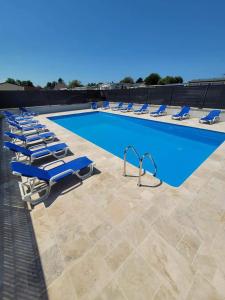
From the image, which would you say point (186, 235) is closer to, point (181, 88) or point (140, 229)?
point (140, 229)

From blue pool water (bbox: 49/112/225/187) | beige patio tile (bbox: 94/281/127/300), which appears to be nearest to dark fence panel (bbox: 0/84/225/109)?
blue pool water (bbox: 49/112/225/187)

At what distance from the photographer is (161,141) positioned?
755 centimetres

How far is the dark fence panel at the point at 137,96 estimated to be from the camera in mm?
9734

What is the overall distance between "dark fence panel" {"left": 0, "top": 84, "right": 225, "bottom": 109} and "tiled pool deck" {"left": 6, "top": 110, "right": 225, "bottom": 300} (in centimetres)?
875

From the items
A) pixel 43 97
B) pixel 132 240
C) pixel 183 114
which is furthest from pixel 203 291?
pixel 43 97

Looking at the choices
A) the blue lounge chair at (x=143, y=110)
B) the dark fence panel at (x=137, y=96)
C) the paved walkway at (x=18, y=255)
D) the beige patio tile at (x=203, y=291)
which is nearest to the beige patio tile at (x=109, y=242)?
the paved walkway at (x=18, y=255)

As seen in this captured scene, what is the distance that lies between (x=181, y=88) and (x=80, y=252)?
40.8 ft

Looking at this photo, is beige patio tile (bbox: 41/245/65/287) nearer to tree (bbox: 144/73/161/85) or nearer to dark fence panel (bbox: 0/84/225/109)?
dark fence panel (bbox: 0/84/225/109)

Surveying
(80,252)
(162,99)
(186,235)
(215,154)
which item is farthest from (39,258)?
(162,99)

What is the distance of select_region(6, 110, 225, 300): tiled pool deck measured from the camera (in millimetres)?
1594

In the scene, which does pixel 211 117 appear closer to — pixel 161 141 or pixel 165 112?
pixel 165 112

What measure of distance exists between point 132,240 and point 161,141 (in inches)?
244

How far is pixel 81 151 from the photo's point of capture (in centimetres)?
535

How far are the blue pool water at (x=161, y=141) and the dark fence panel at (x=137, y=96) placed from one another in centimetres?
334
